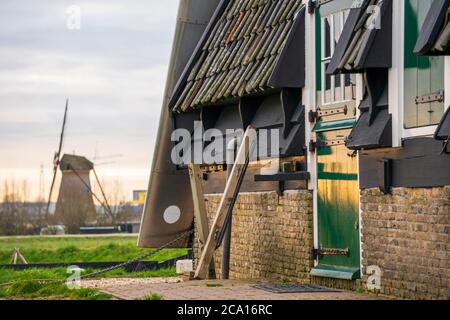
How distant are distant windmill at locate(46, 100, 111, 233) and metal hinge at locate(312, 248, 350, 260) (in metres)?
59.6

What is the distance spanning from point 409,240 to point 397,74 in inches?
75.1

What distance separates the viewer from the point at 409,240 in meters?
14.0

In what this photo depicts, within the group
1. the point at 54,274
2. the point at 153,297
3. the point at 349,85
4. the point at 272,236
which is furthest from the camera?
the point at 54,274

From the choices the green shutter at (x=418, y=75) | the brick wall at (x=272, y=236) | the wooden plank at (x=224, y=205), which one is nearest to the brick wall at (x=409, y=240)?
the green shutter at (x=418, y=75)

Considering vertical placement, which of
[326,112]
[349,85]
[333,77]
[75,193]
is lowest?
[326,112]

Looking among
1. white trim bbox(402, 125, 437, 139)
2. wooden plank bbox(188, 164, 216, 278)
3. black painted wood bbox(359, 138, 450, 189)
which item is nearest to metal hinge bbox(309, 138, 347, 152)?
black painted wood bbox(359, 138, 450, 189)

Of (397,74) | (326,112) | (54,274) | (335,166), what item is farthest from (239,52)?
(397,74)

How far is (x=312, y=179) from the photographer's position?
16734 mm

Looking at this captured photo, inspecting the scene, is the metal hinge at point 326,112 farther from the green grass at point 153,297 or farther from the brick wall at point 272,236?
the green grass at point 153,297

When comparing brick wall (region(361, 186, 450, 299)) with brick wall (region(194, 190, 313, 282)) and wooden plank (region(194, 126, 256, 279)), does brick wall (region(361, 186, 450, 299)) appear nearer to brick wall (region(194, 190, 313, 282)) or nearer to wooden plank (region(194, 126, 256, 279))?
brick wall (region(194, 190, 313, 282))

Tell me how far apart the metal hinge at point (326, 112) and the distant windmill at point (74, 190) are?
5937 cm

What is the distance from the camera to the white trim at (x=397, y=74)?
1412cm

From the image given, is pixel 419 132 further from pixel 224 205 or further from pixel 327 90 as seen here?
pixel 224 205

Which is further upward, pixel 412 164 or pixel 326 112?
pixel 326 112
